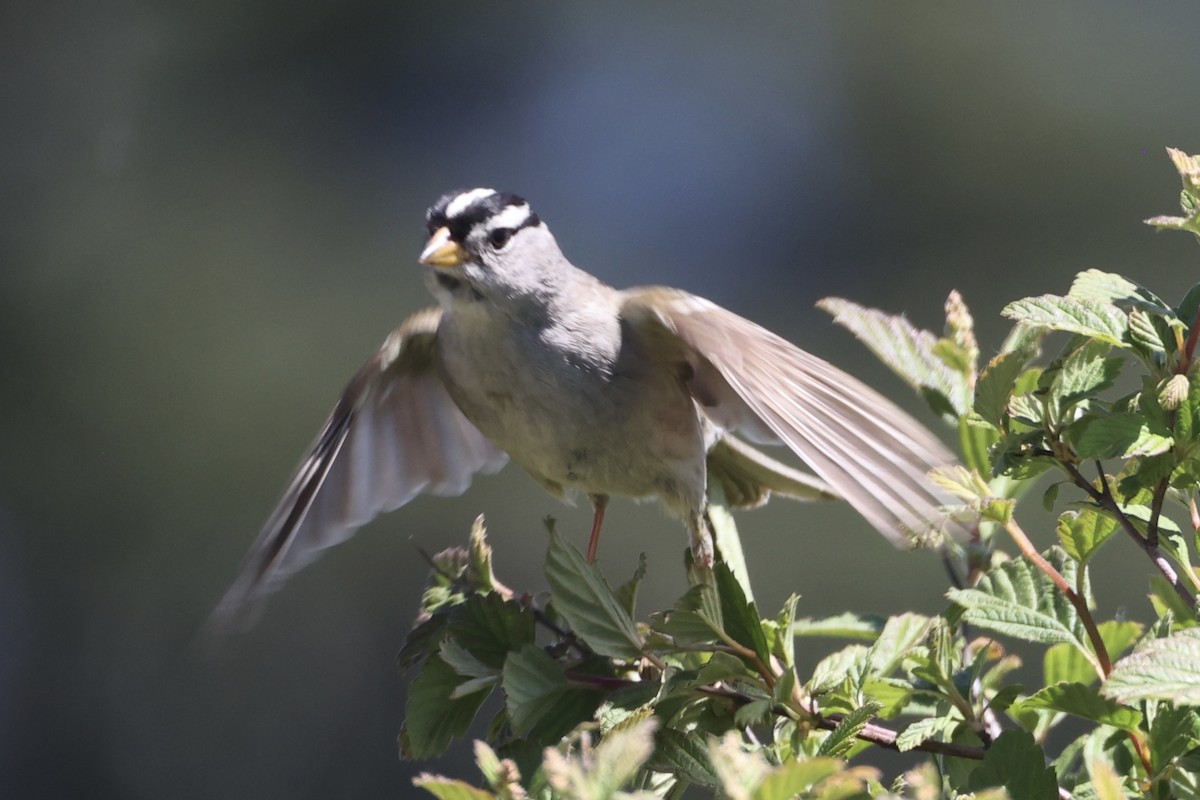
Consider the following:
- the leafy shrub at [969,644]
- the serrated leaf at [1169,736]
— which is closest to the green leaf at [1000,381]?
the leafy shrub at [969,644]

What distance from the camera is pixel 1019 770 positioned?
0.75 m

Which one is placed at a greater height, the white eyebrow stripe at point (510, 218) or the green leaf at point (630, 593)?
the white eyebrow stripe at point (510, 218)

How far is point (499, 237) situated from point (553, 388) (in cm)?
24

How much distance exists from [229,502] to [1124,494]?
3.41m

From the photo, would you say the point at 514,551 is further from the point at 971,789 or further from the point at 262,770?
the point at 971,789

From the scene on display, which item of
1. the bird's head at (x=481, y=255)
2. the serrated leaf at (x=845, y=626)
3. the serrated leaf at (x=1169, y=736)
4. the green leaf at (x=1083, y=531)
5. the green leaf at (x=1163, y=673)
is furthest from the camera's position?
the bird's head at (x=481, y=255)

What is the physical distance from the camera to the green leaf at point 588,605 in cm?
95

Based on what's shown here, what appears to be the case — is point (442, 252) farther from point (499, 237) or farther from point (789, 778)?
point (789, 778)

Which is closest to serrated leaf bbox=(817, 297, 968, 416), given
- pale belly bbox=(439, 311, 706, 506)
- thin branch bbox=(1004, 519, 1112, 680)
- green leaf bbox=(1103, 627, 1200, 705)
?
thin branch bbox=(1004, 519, 1112, 680)

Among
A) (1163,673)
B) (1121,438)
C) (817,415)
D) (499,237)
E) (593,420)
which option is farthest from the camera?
(499,237)

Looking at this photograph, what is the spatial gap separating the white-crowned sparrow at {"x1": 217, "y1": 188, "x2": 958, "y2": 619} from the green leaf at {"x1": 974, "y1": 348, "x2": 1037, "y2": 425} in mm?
584

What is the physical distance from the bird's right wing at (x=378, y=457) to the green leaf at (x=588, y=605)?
2.36 feet

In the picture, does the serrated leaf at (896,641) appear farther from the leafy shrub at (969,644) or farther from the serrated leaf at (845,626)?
the serrated leaf at (845,626)

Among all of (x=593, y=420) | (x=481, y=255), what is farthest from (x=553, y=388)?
(x=481, y=255)
